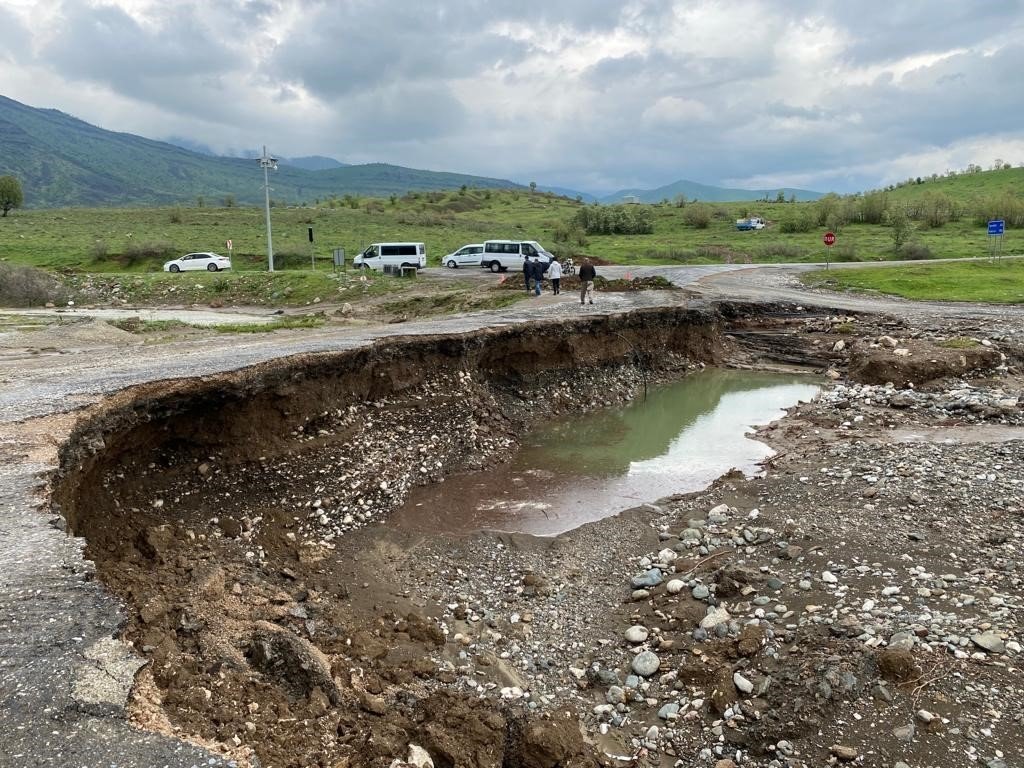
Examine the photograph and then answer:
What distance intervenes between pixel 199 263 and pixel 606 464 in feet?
109

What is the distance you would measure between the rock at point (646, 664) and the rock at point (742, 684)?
2.54 feet

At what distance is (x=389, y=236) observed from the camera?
51375 millimetres

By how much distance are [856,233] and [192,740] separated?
2560 inches

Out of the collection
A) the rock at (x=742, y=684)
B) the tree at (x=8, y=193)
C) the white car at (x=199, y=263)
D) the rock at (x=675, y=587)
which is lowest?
the rock at (x=675, y=587)

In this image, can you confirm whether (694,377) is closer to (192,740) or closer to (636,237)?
(192,740)

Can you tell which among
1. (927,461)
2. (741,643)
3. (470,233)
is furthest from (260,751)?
(470,233)

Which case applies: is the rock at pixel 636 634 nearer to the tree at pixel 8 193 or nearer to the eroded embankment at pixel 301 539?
the eroded embankment at pixel 301 539

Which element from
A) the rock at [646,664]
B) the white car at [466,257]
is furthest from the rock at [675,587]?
the white car at [466,257]

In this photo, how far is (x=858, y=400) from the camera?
53.9 feet

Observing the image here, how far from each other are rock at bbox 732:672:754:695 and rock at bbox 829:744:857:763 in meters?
0.83

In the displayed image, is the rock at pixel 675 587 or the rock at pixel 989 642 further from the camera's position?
the rock at pixel 675 587

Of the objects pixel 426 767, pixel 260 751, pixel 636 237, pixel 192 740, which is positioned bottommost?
pixel 426 767

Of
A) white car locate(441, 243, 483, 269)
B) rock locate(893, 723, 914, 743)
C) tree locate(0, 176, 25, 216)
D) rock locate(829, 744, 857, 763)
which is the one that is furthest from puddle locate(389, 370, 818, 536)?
Answer: tree locate(0, 176, 25, 216)

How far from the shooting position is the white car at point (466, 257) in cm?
3694
